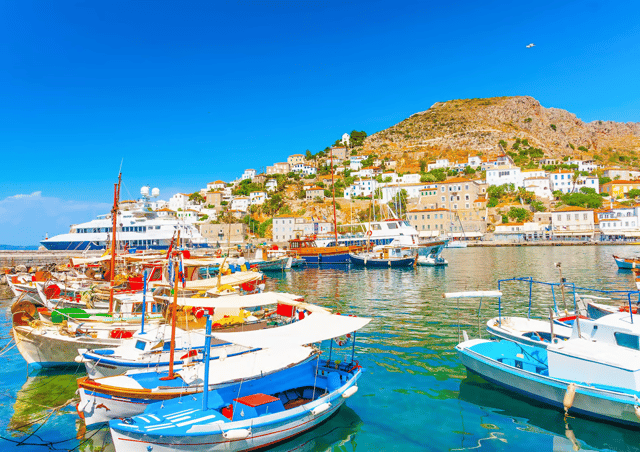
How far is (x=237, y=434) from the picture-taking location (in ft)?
20.9

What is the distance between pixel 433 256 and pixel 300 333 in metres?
39.5

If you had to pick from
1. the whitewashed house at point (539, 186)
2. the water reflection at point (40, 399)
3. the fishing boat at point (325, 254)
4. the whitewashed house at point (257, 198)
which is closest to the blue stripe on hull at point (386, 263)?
the fishing boat at point (325, 254)

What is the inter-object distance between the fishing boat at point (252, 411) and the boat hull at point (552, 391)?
11.2 feet

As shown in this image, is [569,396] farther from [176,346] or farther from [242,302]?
[176,346]

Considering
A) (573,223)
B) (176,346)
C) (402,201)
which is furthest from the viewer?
(402,201)

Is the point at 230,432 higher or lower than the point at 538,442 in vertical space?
higher

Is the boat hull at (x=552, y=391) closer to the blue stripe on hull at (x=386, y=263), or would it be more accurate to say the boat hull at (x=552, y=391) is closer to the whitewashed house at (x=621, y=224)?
the blue stripe on hull at (x=386, y=263)

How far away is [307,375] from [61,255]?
46.1 meters

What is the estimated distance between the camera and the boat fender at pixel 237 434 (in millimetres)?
6297

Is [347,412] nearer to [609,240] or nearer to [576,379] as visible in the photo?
[576,379]

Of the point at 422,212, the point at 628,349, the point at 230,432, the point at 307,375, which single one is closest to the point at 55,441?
the point at 230,432

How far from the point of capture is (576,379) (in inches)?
324

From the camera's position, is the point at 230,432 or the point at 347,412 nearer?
the point at 230,432

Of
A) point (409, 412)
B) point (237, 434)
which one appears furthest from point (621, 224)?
point (237, 434)
